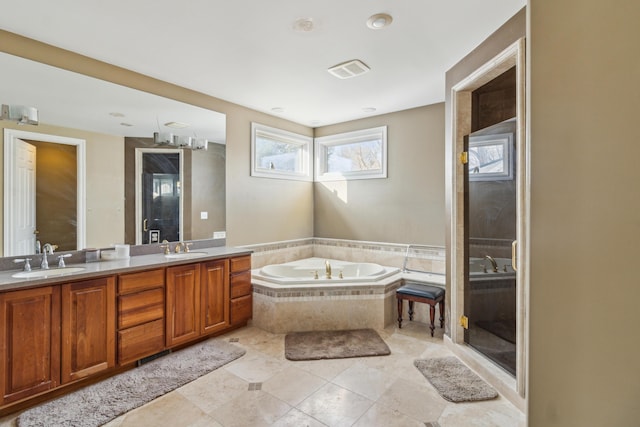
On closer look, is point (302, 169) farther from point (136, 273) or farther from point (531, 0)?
point (531, 0)

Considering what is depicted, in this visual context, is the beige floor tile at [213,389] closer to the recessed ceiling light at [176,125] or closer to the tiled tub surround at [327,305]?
the tiled tub surround at [327,305]

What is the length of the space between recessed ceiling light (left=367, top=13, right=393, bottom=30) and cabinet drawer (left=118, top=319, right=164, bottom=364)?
9.95 ft

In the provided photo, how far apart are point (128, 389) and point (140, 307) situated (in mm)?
618

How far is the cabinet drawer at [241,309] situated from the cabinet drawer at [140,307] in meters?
0.79

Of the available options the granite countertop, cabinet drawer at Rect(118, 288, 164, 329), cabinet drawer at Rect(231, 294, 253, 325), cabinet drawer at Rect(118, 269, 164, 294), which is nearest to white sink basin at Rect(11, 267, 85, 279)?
the granite countertop

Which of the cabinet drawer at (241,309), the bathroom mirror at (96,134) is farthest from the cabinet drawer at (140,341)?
the bathroom mirror at (96,134)

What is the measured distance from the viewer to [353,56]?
8.89 feet

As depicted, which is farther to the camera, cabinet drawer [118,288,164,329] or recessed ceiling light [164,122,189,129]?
recessed ceiling light [164,122,189,129]

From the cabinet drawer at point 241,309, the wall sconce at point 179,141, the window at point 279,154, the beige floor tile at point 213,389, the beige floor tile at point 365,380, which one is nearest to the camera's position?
the beige floor tile at point 213,389

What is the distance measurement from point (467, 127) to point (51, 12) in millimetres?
3390

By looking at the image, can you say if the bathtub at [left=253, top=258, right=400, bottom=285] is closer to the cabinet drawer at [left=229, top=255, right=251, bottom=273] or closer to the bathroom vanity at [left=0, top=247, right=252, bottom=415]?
the cabinet drawer at [left=229, top=255, right=251, bottom=273]

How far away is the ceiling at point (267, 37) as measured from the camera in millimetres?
2055

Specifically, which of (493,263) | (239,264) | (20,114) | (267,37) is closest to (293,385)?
(239,264)

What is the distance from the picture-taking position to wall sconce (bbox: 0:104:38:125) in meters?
2.36
